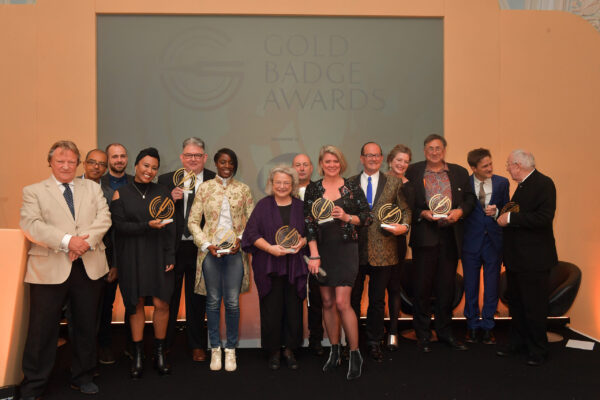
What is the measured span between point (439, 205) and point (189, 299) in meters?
2.41

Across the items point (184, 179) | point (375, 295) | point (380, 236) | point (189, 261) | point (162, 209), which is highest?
point (184, 179)

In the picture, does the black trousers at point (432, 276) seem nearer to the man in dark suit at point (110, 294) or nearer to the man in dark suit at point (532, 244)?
the man in dark suit at point (532, 244)

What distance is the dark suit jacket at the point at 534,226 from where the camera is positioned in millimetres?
4051

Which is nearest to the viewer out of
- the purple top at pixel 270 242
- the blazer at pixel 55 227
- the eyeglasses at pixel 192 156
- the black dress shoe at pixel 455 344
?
the blazer at pixel 55 227

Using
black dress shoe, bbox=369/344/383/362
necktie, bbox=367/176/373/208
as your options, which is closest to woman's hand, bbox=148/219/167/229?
necktie, bbox=367/176/373/208

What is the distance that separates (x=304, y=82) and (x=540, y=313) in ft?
12.3

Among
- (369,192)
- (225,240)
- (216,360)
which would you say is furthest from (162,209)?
(369,192)

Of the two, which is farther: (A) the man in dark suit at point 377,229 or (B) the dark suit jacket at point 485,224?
(B) the dark suit jacket at point 485,224

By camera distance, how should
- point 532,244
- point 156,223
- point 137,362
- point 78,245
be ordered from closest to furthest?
point 78,245 → point 156,223 → point 137,362 → point 532,244

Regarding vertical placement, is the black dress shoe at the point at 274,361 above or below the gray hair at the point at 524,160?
below

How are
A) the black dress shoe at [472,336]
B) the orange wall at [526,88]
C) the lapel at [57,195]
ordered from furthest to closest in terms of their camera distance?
the orange wall at [526,88] < the black dress shoe at [472,336] < the lapel at [57,195]

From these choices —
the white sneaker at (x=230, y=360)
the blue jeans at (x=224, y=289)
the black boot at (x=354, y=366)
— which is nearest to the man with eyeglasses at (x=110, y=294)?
the blue jeans at (x=224, y=289)

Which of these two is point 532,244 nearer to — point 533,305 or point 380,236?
point 533,305

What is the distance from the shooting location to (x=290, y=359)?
4043 millimetres
